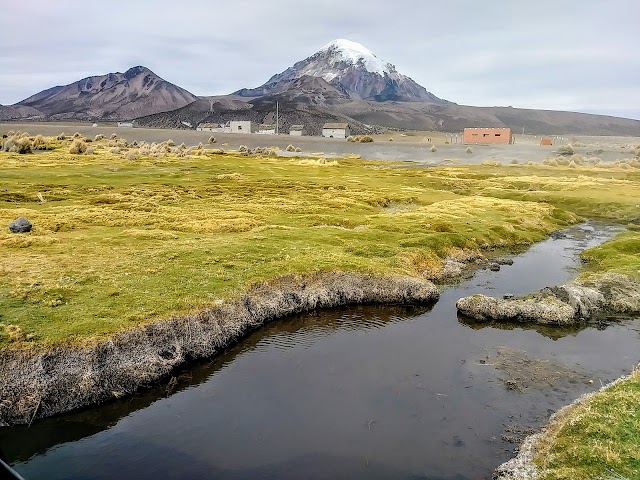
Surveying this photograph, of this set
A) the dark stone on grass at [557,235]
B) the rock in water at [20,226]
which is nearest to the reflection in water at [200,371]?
the rock in water at [20,226]

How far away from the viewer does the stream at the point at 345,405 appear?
22.1m

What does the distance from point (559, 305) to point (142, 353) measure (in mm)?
33542

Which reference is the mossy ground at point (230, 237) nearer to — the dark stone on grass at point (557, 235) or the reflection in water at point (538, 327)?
the dark stone on grass at point (557, 235)

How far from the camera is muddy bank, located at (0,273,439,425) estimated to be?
81.4 ft

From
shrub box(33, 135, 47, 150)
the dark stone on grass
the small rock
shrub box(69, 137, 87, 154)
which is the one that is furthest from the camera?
shrub box(33, 135, 47, 150)

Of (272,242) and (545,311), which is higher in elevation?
(272,242)

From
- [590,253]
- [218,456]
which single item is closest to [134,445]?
[218,456]

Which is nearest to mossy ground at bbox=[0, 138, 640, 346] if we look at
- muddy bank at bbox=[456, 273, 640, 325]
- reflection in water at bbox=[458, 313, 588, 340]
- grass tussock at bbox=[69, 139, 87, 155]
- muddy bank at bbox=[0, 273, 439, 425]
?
muddy bank at bbox=[0, 273, 439, 425]

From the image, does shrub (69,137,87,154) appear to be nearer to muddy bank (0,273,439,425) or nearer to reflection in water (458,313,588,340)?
muddy bank (0,273,439,425)

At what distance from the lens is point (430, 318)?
131 ft

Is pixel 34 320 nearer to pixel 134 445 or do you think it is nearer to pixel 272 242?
pixel 134 445

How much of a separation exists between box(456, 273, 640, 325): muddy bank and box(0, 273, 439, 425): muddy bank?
7.44 meters

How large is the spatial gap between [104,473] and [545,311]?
34.5 m

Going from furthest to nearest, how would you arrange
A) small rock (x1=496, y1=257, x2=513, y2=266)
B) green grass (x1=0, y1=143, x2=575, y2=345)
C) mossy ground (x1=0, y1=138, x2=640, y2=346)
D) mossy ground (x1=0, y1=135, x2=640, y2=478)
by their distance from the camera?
small rock (x1=496, y1=257, x2=513, y2=266)
mossy ground (x1=0, y1=138, x2=640, y2=346)
green grass (x1=0, y1=143, x2=575, y2=345)
mossy ground (x1=0, y1=135, x2=640, y2=478)
